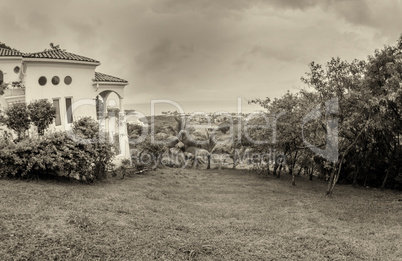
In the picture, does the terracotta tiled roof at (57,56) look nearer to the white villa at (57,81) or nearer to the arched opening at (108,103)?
the white villa at (57,81)

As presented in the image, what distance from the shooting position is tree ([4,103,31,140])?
2039 centimetres

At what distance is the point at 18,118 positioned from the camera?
20562 millimetres

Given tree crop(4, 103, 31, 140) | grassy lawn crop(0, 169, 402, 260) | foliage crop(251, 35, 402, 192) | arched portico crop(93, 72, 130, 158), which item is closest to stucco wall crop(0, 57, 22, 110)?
tree crop(4, 103, 31, 140)

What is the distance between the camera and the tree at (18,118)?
66.9 feet

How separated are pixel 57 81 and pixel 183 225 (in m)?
17.8

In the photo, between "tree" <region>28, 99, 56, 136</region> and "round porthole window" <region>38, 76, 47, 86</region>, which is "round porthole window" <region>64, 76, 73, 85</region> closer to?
"round porthole window" <region>38, 76, 47, 86</region>

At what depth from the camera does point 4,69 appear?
25.3m

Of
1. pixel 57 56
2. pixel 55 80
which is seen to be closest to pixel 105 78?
pixel 55 80

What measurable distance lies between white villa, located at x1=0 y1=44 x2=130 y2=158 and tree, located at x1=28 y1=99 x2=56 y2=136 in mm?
710

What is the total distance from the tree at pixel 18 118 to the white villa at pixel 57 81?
6.26 feet

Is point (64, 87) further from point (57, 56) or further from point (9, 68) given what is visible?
point (9, 68)

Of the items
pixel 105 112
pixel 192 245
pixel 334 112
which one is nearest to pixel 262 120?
pixel 334 112

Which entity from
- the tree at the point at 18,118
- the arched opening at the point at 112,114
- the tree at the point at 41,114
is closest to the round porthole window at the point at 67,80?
the arched opening at the point at 112,114

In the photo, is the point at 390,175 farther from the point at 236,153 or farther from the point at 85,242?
the point at 85,242
